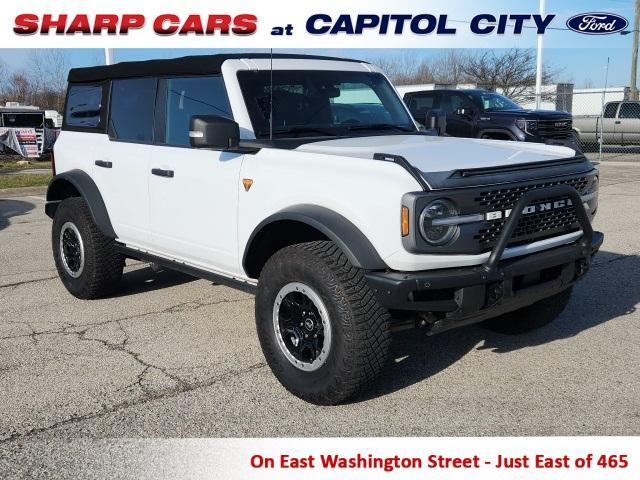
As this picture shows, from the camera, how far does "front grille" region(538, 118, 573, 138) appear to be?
1425 cm

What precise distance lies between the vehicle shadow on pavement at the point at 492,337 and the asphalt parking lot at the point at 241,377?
0.01 meters

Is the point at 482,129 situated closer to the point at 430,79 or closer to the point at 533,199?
the point at 533,199

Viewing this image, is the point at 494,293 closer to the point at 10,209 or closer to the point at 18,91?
the point at 10,209

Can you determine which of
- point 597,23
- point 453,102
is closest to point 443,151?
point 453,102

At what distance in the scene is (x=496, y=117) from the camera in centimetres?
1448

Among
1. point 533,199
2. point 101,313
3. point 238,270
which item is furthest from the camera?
point 101,313

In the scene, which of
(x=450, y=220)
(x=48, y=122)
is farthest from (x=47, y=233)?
(x=48, y=122)

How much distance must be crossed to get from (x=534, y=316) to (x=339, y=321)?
1.82m

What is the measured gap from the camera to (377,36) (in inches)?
807

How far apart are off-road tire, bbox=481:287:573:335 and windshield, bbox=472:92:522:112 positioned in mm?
10864

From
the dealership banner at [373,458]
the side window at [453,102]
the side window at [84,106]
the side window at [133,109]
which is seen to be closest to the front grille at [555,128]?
the side window at [453,102]

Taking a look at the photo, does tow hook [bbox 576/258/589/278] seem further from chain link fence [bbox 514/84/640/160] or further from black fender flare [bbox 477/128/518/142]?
chain link fence [bbox 514/84/640/160]

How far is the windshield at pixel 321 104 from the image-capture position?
451 centimetres

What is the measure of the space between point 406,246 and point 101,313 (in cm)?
309
